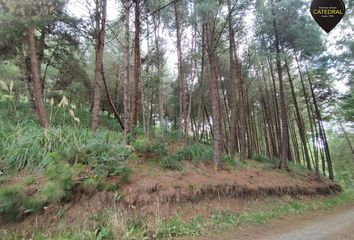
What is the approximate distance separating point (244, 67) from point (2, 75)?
10818 mm

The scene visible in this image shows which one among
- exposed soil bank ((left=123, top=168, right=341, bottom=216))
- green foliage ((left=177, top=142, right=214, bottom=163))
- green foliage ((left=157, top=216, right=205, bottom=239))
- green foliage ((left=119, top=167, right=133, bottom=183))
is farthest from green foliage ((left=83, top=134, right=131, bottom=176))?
green foliage ((left=177, top=142, right=214, bottom=163))

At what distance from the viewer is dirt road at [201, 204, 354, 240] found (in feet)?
16.5

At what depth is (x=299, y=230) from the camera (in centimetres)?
562

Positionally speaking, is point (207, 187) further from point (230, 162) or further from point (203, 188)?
point (230, 162)

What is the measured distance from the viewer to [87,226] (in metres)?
4.56

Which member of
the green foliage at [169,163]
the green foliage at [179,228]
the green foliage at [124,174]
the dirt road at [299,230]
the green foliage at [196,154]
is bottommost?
the dirt road at [299,230]

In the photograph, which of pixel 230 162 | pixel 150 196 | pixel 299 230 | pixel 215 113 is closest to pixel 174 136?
pixel 230 162

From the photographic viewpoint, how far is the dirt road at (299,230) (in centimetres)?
502

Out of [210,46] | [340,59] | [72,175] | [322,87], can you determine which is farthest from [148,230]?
[322,87]

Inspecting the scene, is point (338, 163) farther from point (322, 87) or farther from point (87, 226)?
point (87, 226)

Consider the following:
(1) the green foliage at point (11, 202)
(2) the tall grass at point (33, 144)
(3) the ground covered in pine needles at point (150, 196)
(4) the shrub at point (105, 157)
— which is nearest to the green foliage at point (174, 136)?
(3) the ground covered in pine needles at point (150, 196)

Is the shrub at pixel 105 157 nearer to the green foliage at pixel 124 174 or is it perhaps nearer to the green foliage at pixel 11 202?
the green foliage at pixel 124 174

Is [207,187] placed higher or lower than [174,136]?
lower

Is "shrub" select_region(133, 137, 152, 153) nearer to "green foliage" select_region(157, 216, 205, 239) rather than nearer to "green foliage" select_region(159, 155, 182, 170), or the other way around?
"green foliage" select_region(159, 155, 182, 170)
